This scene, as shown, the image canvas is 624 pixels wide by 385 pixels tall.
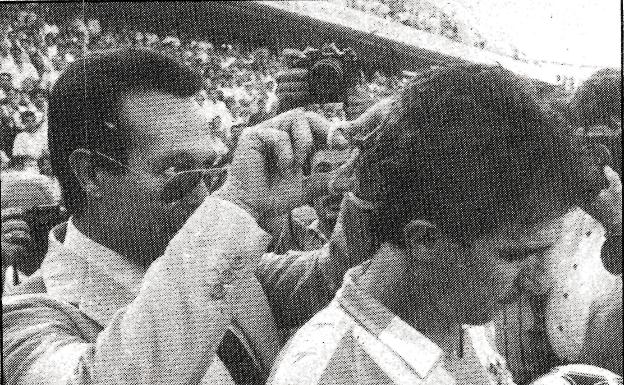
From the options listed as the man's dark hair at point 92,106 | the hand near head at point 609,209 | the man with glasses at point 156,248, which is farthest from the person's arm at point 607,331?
the man's dark hair at point 92,106

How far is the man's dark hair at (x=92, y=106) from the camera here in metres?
2.84

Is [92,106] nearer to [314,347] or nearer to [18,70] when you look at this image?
[18,70]

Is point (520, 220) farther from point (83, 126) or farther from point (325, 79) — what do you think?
point (83, 126)

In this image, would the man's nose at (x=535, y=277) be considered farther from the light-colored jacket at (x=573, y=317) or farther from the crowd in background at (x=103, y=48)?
the crowd in background at (x=103, y=48)

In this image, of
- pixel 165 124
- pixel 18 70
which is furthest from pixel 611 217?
pixel 18 70

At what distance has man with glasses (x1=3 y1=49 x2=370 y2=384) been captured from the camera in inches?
103

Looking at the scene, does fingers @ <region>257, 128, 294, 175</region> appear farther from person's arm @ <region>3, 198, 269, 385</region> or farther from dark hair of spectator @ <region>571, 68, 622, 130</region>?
dark hair of spectator @ <region>571, 68, 622, 130</region>

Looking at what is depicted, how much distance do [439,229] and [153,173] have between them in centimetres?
112

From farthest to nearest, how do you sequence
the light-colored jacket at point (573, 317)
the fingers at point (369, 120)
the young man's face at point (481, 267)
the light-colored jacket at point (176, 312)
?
1. the light-colored jacket at point (573, 317)
2. the fingers at point (369, 120)
3. the light-colored jacket at point (176, 312)
4. the young man's face at point (481, 267)

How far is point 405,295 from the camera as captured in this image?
244 cm

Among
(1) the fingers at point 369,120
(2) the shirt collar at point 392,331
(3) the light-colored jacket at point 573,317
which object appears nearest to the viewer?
(2) the shirt collar at point 392,331

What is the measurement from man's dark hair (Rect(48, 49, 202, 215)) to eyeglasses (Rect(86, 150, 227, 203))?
7cm

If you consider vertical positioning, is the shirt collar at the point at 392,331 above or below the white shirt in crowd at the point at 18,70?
below

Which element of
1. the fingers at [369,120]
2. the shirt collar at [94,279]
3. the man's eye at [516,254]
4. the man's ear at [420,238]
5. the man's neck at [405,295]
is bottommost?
the shirt collar at [94,279]
